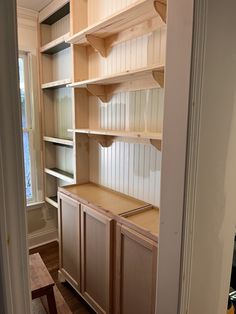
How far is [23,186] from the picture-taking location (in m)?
0.57

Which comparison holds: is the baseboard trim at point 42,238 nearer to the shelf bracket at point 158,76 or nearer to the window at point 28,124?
the window at point 28,124

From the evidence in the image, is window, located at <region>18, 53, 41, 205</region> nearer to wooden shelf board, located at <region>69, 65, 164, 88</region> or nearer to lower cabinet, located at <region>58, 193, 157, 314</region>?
lower cabinet, located at <region>58, 193, 157, 314</region>

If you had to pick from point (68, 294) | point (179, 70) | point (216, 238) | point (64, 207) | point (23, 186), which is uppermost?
point (179, 70)

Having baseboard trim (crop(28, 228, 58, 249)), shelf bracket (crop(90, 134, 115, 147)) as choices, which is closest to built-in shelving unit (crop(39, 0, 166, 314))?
shelf bracket (crop(90, 134, 115, 147))

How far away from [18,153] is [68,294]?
7.04ft

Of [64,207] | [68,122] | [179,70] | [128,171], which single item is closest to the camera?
[179,70]

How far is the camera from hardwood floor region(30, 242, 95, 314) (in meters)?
2.10

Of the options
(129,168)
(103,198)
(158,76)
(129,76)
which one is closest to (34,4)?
(129,76)

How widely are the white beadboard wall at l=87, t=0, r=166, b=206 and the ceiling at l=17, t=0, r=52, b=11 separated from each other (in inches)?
26.8

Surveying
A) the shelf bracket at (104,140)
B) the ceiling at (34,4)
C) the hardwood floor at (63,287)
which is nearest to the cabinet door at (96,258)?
the hardwood floor at (63,287)

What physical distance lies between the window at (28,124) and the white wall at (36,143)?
0.05m

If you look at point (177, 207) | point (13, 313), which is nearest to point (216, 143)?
point (177, 207)

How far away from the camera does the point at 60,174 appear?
2699 mm

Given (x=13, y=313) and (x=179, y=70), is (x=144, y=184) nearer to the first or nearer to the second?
(x=179, y=70)
